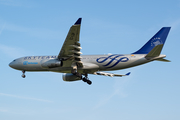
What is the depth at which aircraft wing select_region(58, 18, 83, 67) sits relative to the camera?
2904 cm

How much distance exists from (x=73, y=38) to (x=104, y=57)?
7561 millimetres

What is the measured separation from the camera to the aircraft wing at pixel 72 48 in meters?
A: 29.0

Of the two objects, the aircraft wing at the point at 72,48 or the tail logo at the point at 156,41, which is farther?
the tail logo at the point at 156,41

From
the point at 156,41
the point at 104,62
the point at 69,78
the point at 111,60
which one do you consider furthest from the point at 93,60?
the point at 156,41

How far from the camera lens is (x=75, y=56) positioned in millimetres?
33562

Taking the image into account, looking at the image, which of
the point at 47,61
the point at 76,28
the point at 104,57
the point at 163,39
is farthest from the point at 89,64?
the point at 163,39

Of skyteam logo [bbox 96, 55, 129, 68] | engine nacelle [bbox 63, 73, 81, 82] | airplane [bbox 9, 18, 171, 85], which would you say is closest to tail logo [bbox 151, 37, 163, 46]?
airplane [bbox 9, 18, 171, 85]

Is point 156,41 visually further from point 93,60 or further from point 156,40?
point 93,60

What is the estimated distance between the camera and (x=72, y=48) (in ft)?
105

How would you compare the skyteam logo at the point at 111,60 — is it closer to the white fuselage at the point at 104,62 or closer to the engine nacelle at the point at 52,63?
the white fuselage at the point at 104,62

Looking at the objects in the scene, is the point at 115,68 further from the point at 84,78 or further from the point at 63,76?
the point at 63,76

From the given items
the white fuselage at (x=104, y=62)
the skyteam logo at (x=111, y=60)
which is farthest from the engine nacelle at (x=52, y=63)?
the skyteam logo at (x=111, y=60)

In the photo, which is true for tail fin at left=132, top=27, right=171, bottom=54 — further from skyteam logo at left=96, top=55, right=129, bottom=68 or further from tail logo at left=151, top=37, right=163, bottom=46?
skyteam logo at left=96, top=55, right=129, bottom=68

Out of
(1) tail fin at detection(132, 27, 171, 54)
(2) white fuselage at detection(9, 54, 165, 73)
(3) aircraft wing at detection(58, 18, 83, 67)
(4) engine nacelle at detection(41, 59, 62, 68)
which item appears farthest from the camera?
(1) tail fin at detection(132, 27, 171, 54)
